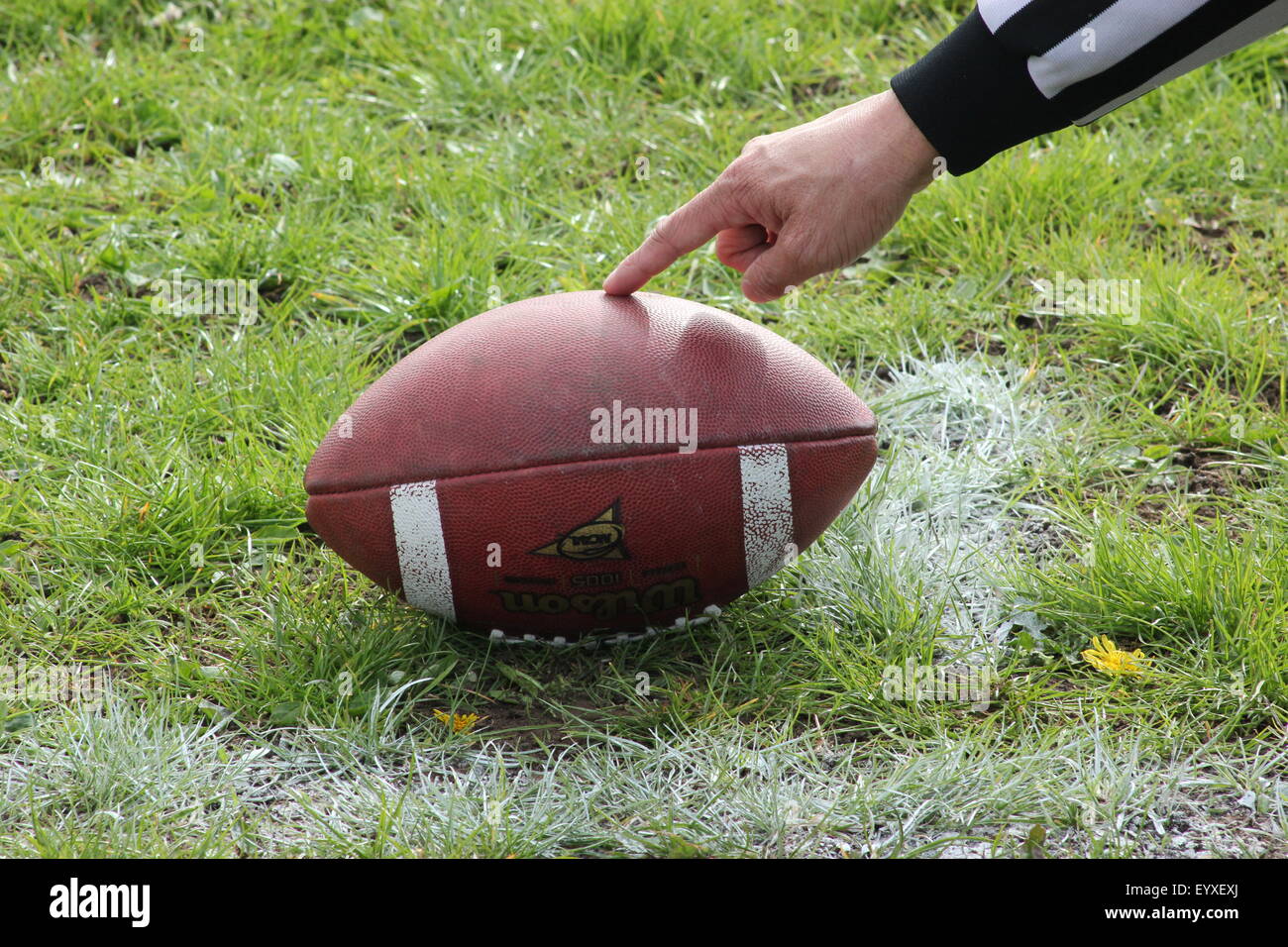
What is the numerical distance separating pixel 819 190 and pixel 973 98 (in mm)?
311

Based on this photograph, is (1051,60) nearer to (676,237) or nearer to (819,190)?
(819,190)

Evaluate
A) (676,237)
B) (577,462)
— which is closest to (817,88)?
(676,237)

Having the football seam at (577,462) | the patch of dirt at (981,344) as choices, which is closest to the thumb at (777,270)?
the football seam at (577,462)

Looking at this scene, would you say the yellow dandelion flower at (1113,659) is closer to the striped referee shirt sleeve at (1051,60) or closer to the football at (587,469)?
the football at (587,469)

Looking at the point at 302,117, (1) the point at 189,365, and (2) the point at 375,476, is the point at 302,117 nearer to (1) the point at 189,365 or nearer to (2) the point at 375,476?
(1) the point at 189,365

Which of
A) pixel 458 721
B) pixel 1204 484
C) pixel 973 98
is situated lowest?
pixel 458 721

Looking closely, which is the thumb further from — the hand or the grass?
the grass

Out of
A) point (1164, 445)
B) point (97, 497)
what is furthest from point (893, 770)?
point (97, 497)

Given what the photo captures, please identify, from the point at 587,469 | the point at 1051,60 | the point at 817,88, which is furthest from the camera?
the point at 817,88

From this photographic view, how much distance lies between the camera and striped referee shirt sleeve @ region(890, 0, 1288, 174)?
2.14 m

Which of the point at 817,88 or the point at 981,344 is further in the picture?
the point at 817,88

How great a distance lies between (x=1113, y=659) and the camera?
2.54 meters

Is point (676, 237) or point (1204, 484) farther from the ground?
point (676, 237)

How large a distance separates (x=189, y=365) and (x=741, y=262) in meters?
1.60
